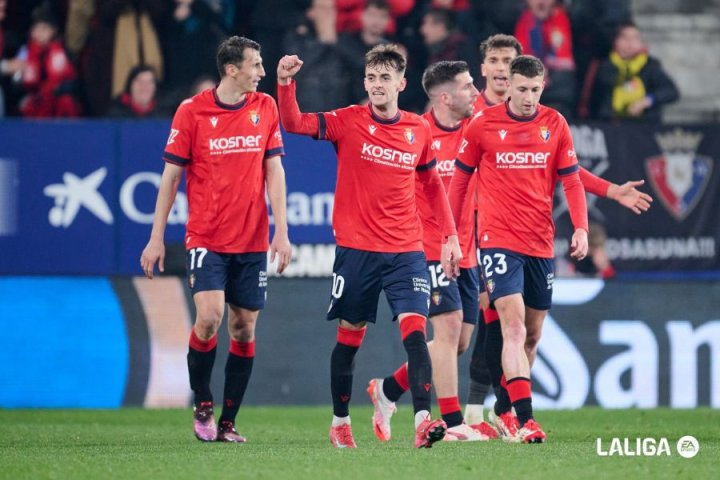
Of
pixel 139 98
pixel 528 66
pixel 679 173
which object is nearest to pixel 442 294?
pixel 528 66

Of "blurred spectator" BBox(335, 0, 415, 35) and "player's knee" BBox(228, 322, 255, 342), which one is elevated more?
"blurred spectator" BBox(335, 0, 415, 35)

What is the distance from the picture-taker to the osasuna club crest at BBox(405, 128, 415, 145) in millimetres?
8703

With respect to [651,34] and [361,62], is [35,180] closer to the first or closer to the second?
[361,62]

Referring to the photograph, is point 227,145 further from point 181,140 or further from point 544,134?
point 544,134

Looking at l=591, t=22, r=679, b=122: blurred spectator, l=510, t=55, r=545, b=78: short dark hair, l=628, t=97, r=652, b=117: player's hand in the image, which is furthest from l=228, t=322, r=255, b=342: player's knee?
l=628, t=97, r=652, b=117: player's hand

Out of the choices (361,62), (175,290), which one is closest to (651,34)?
(361,62)

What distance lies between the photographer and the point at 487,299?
32.2ft

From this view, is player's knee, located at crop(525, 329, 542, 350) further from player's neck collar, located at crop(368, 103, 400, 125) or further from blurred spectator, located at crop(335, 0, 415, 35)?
blurred spectator, located at crop(335, 0, 415, 35)

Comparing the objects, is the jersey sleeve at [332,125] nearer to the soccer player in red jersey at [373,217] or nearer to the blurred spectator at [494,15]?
the soccer player in red jersey at [373,217]

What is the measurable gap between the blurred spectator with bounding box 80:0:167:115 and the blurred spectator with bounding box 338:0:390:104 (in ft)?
6.06

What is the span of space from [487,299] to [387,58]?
2.07m

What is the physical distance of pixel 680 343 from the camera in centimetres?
1333

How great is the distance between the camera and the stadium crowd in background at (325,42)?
14.0 metres

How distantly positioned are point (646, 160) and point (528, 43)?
180 cm
